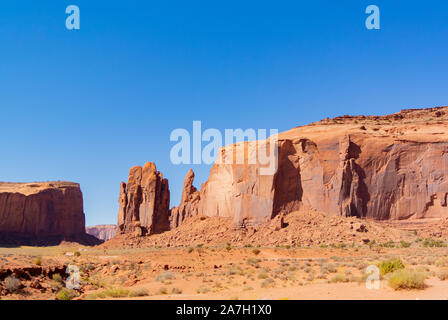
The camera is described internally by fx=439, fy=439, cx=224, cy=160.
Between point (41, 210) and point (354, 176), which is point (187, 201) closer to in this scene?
point (41, 210)

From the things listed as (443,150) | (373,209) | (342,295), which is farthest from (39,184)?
(342,295)

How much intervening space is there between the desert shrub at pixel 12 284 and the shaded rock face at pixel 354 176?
1562 inches

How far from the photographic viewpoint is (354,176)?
53.4m

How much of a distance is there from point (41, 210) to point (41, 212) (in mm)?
459

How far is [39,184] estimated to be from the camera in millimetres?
101875

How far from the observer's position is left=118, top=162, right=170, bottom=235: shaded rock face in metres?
75.4

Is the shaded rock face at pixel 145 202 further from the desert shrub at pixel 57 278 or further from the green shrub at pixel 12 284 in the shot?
the green shrub at pixel 12 284

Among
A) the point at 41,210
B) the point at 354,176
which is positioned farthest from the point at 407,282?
the point at 41,210

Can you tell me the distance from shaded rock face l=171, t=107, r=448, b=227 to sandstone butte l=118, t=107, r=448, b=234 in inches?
4.2

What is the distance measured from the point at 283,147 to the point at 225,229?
13635 mm
